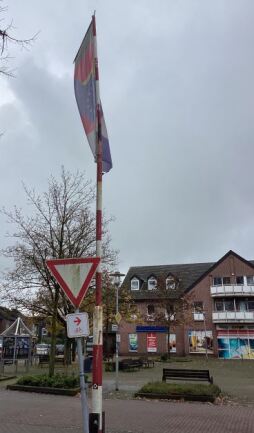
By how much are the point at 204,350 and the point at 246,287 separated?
8404mm

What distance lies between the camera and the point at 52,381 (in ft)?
58.0

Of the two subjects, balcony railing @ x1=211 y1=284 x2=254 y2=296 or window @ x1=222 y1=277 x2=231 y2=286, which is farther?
window @ x1=222 y1=277 x2=231 y2=286

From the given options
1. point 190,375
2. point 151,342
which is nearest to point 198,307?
point 151,342

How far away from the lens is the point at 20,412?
12.4m

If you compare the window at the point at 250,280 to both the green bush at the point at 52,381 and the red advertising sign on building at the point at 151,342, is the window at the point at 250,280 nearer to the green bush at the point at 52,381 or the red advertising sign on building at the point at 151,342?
the red advertising sign on building at the point at 151,342

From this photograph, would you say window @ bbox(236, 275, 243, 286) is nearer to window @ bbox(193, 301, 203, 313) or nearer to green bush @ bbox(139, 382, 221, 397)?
window @ bbox(193, 301, 203, 313)

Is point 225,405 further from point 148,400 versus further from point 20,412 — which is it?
point 20,412

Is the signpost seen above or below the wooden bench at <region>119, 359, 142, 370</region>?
above

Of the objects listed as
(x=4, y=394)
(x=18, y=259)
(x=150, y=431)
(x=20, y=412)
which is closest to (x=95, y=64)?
(x=150, y=431)

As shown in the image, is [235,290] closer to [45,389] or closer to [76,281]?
[45,389]

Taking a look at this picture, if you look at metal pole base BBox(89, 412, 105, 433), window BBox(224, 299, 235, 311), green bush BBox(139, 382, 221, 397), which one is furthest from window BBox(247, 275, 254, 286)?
metal pole base BBox(89, 412, 105, 433)

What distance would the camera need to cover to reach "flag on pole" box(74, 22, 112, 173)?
7250 mm

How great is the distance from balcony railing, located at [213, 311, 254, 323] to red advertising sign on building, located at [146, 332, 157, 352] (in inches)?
295

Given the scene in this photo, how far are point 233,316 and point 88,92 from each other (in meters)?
48.1
